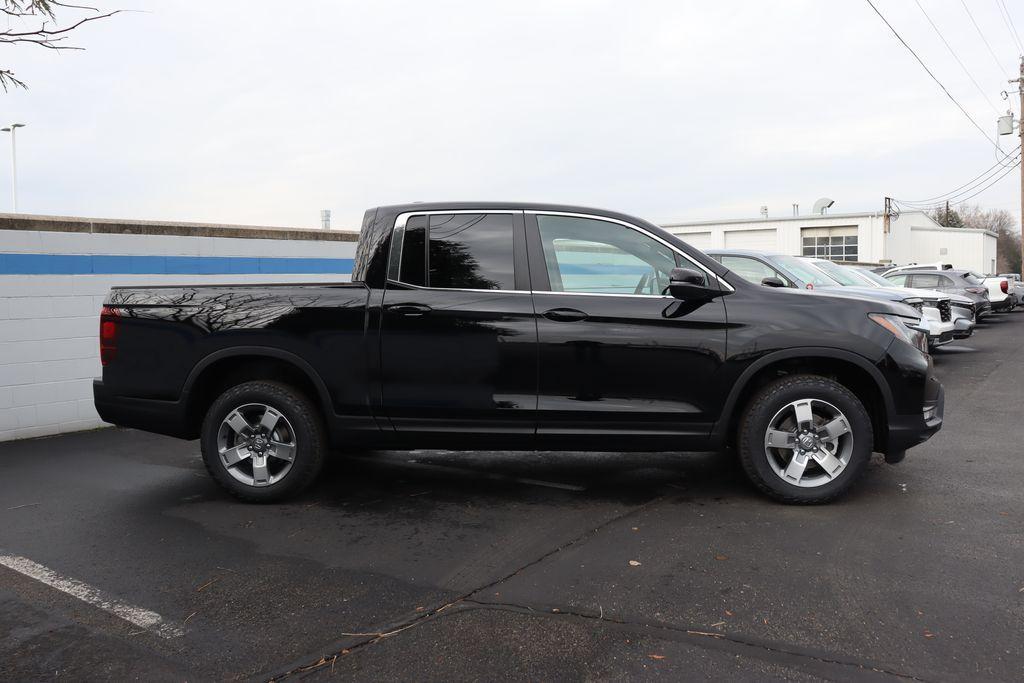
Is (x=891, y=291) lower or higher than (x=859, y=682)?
higher

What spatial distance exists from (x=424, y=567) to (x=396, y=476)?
190cm

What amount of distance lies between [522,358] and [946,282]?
18.8m

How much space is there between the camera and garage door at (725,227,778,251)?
53.8m

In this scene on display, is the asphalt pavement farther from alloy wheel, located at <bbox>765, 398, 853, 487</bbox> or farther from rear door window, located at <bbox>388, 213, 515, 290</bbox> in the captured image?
rear door window, located at <bbox>388, 213, 515, 290</bbox>

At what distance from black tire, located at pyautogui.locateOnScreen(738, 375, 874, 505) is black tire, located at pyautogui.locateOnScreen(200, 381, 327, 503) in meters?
2.69

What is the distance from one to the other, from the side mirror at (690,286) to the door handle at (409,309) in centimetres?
152

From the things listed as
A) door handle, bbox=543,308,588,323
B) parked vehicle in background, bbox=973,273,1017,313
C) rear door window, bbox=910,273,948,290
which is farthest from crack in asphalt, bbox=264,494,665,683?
parked vehicle in background, bbox=973,273,1017,313

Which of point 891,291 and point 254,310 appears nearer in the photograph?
point 254,310

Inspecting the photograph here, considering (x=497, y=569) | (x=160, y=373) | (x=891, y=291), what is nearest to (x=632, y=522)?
(x=497, y=569)

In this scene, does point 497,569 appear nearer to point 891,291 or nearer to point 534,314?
point 534,314

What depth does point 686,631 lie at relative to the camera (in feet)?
10.7

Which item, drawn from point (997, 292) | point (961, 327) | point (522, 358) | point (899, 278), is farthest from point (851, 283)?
point (997, 292)

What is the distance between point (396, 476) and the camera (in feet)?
19.2

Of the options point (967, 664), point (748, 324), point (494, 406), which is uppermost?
point (748, 324)
